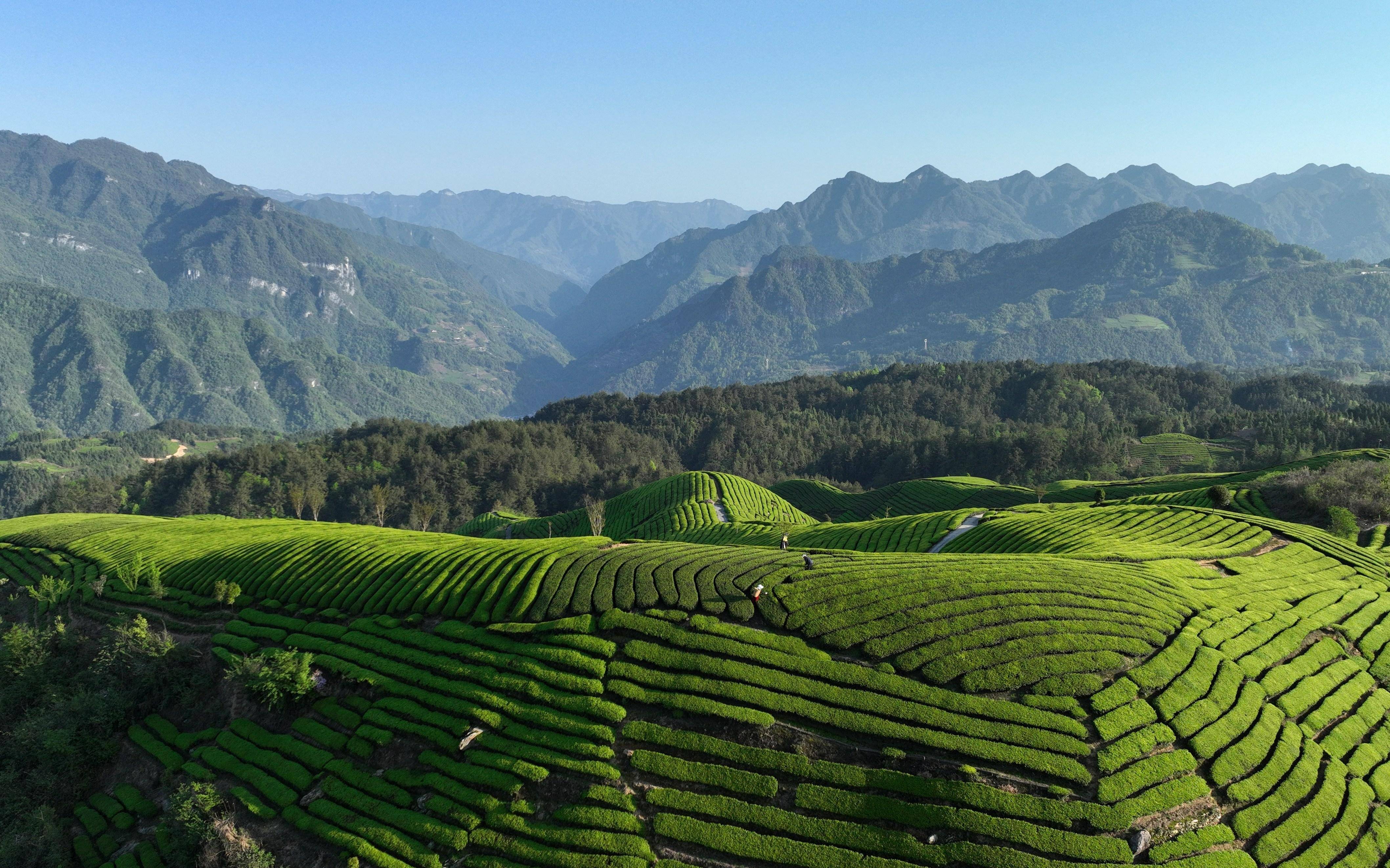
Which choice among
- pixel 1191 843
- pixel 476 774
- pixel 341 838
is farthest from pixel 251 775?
pixel 1191 843

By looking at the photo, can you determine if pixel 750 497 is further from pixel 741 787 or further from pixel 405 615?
pixel 741 787

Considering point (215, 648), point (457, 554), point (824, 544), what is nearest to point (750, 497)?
point (824, 544)

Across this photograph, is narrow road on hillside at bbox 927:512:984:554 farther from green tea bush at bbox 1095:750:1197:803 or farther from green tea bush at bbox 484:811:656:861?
green tea bush at bbox 484:811:656:861

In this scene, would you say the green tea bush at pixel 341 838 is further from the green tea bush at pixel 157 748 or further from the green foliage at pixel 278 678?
the green tea bush at pixel 157 748

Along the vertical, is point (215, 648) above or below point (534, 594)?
below

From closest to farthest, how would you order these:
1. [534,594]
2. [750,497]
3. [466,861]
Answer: [466,861]
[534,594]
[750,497]

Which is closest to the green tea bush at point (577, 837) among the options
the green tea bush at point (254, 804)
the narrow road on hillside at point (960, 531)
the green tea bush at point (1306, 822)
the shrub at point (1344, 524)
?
the green tea bush at point (254, 804)
